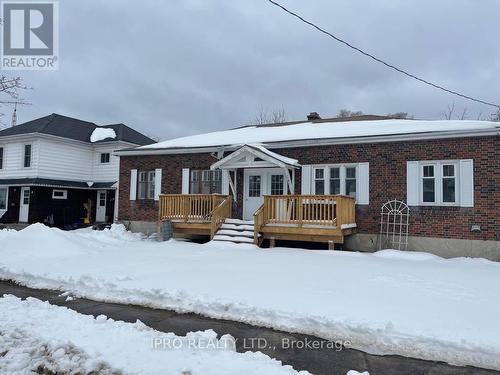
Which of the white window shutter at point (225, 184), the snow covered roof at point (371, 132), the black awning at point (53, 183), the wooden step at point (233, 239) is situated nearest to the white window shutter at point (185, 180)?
the snow covered roof at point (371, 132)

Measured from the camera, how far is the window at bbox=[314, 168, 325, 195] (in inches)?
534

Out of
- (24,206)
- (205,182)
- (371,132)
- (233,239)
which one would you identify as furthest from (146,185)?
(24,206)

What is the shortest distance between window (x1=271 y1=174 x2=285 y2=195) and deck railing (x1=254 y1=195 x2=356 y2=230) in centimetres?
167

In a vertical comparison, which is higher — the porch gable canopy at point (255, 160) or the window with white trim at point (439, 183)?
the porch gable canopy at point (255, 160)

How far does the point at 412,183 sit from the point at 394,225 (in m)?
1.41

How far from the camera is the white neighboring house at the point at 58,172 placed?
2208 centimetres

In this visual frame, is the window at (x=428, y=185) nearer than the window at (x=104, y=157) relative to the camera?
Yes

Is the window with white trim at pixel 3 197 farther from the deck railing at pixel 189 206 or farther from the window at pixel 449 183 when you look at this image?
the window at pixel 449 183

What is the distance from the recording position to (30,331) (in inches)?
195

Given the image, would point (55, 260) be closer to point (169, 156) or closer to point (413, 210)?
point (169, 156)

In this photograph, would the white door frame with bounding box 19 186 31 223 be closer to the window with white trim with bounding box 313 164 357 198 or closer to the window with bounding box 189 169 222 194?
the window with bounding box 189 169 222 194

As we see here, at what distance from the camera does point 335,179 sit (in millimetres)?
13375

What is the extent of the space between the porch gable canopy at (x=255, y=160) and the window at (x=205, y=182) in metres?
1.40

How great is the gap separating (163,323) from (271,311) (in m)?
1.59
